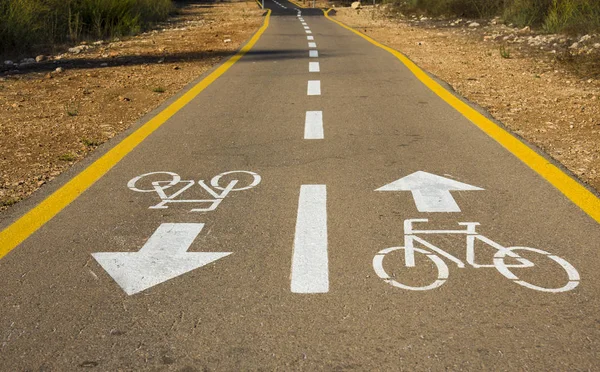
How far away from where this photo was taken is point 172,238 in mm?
4785

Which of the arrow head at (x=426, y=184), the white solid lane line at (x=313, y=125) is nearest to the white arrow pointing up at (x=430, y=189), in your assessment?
the arrow head at (x=426, y=184)

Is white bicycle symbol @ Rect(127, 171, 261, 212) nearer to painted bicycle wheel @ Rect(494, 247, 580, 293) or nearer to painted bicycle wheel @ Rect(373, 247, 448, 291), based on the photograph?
painted bicycle wheel @ Rect(373, 247, 448, 291)

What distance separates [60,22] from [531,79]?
12276 mm

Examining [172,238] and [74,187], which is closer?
[172,238]

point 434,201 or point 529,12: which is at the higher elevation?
point 434,201

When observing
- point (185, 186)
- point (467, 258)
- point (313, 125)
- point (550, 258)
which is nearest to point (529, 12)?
point (313, 125)

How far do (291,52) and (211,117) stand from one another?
29.3 feet

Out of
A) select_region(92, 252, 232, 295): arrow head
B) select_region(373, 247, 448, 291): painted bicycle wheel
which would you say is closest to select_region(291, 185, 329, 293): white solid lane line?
select_region(373, 247, 448, 291): painted bicycle wheel

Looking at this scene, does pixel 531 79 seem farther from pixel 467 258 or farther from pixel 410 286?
pixel 410 286

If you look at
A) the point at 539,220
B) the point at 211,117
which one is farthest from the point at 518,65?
the point at 539,220

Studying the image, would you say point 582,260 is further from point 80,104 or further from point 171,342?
point 80,104

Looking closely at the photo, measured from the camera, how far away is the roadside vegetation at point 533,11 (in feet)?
55.5

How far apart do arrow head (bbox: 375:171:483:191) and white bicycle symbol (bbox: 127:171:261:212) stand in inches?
42.4

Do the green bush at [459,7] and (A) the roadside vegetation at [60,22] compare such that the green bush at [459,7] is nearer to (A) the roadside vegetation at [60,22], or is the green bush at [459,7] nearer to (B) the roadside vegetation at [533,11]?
(B) the roadside vegetation at [533,11]
